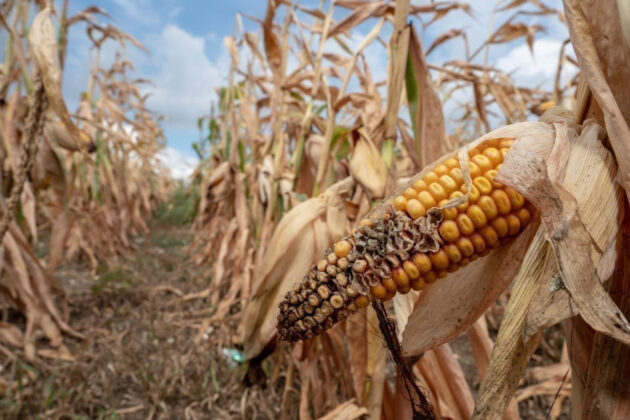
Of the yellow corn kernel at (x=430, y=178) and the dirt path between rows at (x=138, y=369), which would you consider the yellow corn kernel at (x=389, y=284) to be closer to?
the yellow corn kernel at (x=430, y=178)

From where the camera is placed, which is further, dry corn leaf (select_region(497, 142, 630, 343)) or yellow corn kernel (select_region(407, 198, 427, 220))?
yellow corn kernel (select_region(407, 198, 427, 220))

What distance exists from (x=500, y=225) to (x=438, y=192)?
12cm

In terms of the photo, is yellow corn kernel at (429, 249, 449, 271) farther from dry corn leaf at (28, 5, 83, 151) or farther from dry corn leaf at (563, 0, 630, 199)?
dry corn leaf at (28, 5, 83, 151)

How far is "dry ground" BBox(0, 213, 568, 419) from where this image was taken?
6.05 ft

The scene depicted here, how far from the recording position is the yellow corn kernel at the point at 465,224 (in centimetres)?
63

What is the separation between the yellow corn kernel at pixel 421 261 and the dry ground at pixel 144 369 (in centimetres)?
143

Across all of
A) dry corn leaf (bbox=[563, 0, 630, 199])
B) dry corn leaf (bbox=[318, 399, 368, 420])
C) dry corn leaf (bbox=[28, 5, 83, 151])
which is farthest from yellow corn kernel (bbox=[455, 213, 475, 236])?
dry corn leaf (bbox=[28, 5, 83, 151])

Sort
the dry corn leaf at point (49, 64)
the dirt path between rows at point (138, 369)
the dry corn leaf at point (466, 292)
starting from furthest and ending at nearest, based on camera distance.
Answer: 1. the dirt path between rows at point (138, 369)
2. the dry corn leaf at point (49, 64)
3. the dry corn leaf at point (466, 292)

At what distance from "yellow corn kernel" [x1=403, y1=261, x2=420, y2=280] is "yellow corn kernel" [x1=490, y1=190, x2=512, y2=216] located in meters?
0.17

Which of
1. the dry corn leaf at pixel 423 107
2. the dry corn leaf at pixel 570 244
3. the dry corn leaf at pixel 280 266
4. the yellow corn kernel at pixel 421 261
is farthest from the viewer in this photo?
the dry corn leaf at pixel 423 107

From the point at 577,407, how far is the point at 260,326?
74 cm

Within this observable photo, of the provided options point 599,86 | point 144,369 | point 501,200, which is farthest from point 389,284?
point 144,369

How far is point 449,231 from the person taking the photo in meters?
0.63

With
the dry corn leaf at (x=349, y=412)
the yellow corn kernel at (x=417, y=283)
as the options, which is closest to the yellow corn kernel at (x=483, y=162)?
the yellow corn kernel at (x=417, y=283)
